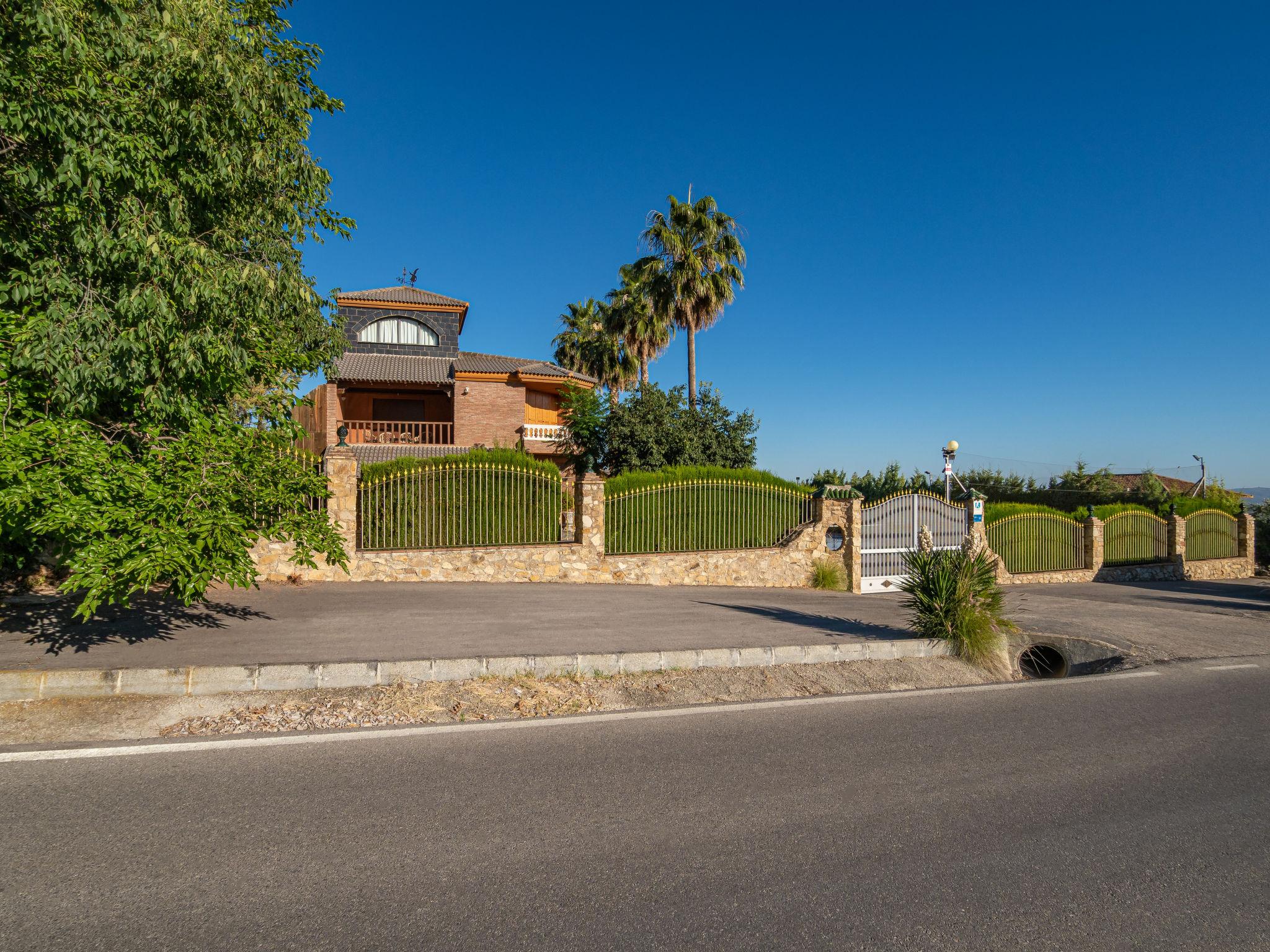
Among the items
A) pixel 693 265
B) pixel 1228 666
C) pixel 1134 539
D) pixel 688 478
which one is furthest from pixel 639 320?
pixel 1228 666

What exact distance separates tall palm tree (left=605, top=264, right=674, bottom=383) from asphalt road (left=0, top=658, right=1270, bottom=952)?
23.4 meters

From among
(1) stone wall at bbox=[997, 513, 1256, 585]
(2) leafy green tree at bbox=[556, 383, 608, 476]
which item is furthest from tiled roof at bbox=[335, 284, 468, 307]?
(1) stone wall at bbox=[997, 513, 1256, 585]

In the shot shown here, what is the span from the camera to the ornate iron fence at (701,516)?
13.9 m

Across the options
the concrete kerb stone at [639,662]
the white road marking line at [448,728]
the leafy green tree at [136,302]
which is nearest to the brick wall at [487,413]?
the leafy green tree at [136,302]

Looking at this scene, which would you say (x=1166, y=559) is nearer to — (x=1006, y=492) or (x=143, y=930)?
(x=1006, y=492)

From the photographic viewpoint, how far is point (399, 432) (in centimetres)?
2983

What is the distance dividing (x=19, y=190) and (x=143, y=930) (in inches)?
246

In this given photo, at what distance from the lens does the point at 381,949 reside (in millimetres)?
2502

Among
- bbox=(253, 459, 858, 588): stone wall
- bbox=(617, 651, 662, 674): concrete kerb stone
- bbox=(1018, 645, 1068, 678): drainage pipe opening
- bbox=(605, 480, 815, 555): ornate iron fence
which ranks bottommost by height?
bbox=(1018, 645, 1068, 678): drainage pipe opening

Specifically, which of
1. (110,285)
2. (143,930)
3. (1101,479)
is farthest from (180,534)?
(1101,479)

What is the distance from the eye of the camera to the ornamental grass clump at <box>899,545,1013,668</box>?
7.97m

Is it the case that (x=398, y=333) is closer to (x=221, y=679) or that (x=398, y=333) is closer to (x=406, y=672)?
(x=406, y=672)

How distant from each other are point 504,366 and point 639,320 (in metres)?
6.26

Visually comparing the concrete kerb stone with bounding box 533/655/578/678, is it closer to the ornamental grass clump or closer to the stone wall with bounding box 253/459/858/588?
the ornamental grass clump
